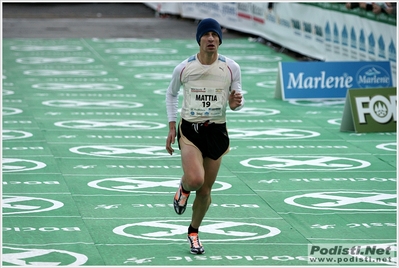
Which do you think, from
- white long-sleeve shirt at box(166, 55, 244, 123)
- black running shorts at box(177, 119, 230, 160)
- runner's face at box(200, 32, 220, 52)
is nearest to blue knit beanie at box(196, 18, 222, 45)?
runner's face at box(200, 32, 220, 52)

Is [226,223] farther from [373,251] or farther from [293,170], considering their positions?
[293,170]

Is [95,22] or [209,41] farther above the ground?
[209,41]

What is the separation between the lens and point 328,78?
1972cm

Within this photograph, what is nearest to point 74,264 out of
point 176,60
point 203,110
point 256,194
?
point 203,110

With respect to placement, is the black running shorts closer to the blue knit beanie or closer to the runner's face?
the runner's face

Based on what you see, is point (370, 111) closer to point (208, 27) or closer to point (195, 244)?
point (195, 244)

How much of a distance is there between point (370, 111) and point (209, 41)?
26.7 ft

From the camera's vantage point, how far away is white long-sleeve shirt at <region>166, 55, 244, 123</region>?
8.85 meters

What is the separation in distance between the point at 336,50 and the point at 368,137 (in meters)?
8.12

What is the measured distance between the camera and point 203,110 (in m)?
8.87

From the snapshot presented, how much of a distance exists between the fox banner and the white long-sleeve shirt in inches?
411

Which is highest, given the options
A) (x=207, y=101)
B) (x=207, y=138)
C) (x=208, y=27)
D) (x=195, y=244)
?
(x=208, y=27)
